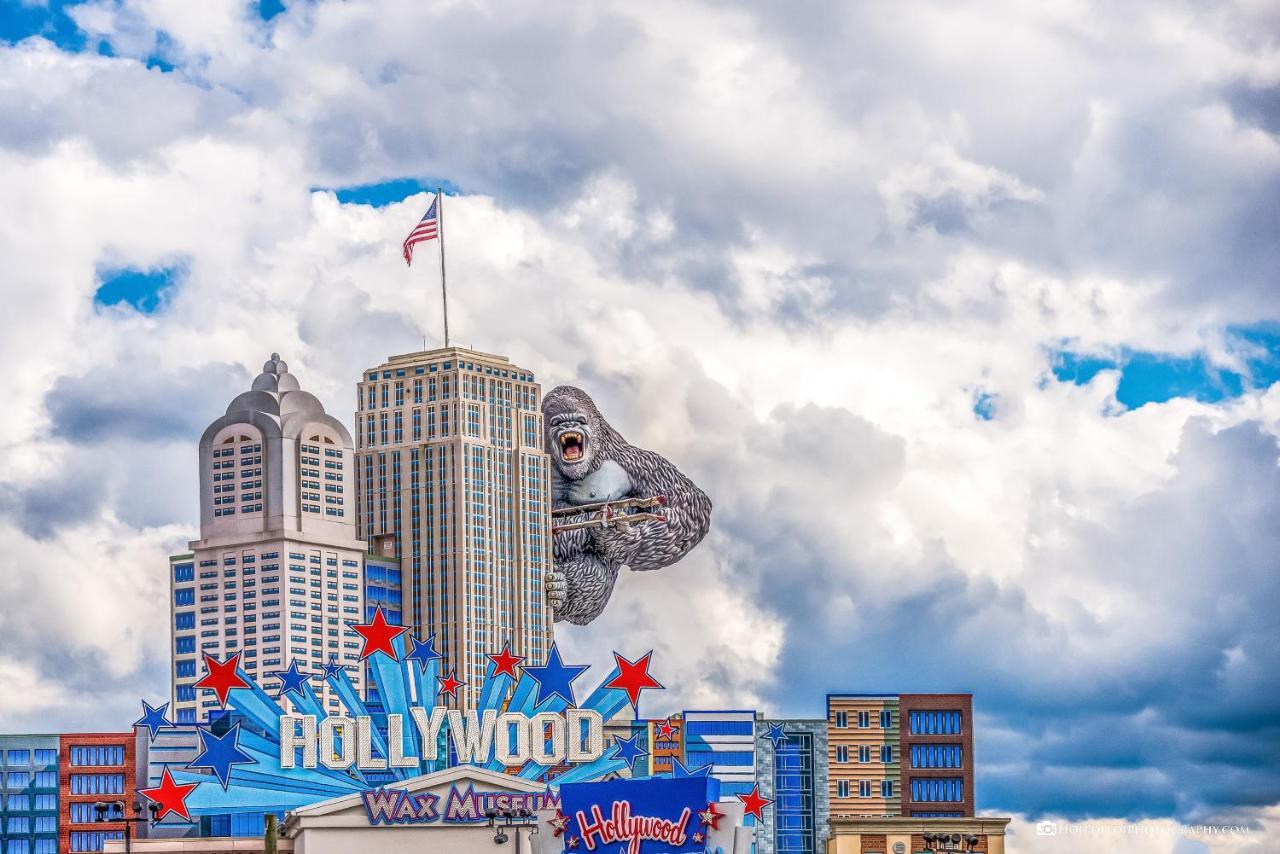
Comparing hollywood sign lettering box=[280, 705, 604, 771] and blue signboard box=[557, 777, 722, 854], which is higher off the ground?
hollywood sign lettering box=[280, 705, 604, 771]

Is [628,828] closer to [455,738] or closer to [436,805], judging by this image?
[436,805]

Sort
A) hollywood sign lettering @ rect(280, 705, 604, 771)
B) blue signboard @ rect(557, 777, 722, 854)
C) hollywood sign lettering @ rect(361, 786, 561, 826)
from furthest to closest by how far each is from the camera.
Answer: hollywood sign lettering @ rect(280, 705, 604, 771) → hollywood sign lettering @ rect(361, 786, 561, 826) → blue signboard @ rect(557, 777, 722, 854)

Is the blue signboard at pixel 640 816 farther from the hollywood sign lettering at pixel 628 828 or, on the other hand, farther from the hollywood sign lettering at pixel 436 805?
the hollywood sign lettering at pixel 436 805

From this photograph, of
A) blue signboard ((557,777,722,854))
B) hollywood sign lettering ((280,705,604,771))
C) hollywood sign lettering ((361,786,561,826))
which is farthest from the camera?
hollywood sign lettering ((280,705,604,771))

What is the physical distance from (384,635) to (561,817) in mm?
34875

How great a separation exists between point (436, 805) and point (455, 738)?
6774 millimetres

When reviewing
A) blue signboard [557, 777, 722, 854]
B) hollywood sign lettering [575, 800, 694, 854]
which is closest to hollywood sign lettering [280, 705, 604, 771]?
blue signboard [557, 777, 722, 854]

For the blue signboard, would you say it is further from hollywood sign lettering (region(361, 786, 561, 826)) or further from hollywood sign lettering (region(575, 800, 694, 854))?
hollywood sign lettering (region(361, 786, 561, 826))

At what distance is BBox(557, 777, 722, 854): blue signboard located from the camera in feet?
473

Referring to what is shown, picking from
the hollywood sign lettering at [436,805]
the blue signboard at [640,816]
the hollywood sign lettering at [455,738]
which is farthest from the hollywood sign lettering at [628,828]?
the hollywood sign lettering at [455,738]

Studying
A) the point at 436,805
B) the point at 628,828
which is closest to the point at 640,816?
the point at 628,828

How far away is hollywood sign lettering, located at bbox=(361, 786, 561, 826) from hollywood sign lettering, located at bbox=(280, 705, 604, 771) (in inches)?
160

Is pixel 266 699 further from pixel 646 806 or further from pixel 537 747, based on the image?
pixel 646 806

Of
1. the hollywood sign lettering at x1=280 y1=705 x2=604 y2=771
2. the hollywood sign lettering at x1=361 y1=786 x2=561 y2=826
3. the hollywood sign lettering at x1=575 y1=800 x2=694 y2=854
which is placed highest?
the hollywood sign lettering at x1=280 y1=705 x2=604 y2=771
